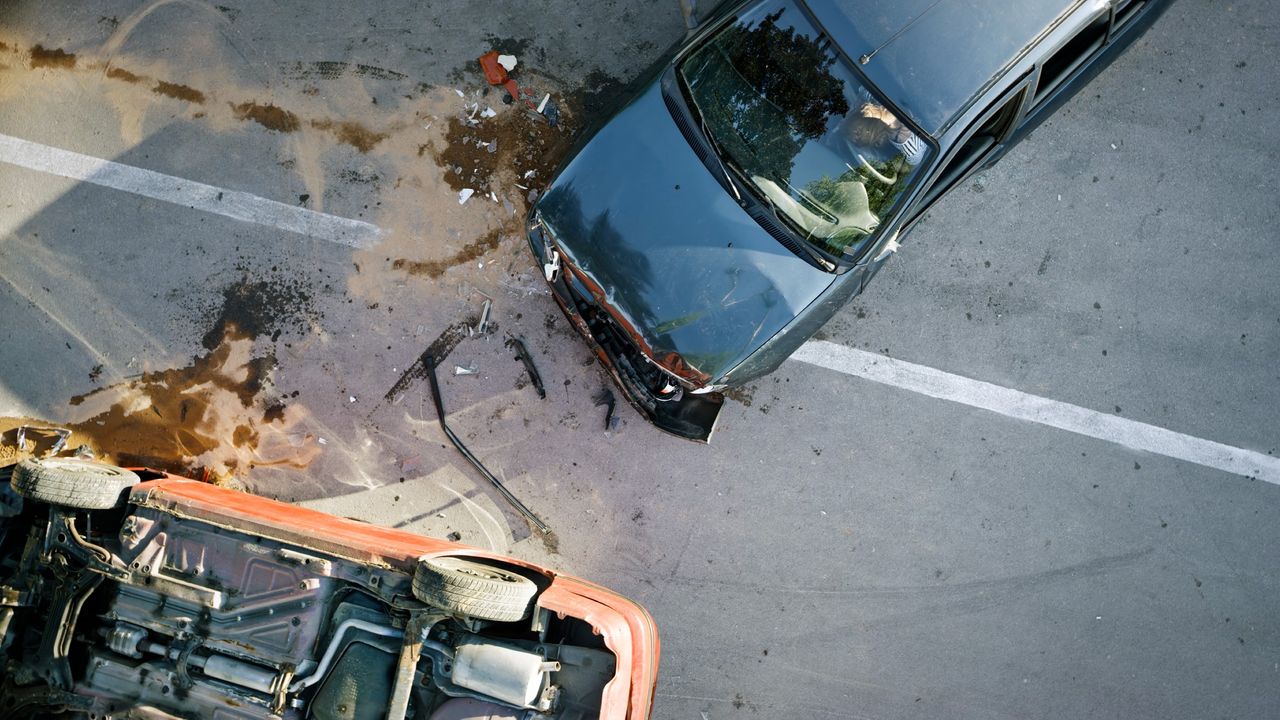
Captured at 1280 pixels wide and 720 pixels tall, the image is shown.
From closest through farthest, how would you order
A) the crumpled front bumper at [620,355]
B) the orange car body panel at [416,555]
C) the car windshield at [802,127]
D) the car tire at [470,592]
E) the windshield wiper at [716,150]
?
1. the car tire at [470,592]
2. the orange car body panel at [416,555]
3. the car windshield at [802,127]
4. the windshield wiper at [716,150]
5. the crumpled front bumper at [620,355]

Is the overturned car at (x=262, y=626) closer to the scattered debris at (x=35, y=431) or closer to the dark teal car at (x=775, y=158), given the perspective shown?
the scattered debris at (x=35, y=431)

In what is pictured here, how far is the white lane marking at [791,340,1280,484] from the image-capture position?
185 inches

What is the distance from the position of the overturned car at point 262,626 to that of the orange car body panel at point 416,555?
1cm

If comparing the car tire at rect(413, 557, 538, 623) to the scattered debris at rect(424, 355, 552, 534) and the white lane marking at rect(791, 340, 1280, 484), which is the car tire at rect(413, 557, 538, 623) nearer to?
Result: the scattered debris at rect(424, 355, 552, 534)

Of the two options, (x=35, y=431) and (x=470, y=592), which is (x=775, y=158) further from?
(x=35, y=431)

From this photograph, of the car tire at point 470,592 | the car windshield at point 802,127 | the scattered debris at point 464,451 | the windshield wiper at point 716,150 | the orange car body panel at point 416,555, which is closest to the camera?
the car tire at point 470,592

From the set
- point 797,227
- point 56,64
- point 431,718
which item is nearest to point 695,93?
point 797,227

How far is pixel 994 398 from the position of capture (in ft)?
15.5

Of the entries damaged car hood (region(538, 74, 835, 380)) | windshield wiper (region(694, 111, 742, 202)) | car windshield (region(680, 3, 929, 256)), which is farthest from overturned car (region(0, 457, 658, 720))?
car windshield (region(680, 3, 929, 256))

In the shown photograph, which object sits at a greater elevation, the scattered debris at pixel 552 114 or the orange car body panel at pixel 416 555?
the scattered debris at pixel 552 114

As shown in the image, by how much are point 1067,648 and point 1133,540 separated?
0.79 m

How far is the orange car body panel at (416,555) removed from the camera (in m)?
3.53

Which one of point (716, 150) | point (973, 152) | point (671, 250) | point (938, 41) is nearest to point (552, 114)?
point (716, 150)

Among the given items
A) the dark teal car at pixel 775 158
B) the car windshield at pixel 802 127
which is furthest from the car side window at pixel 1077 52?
the car windshield at pixel 802 127
